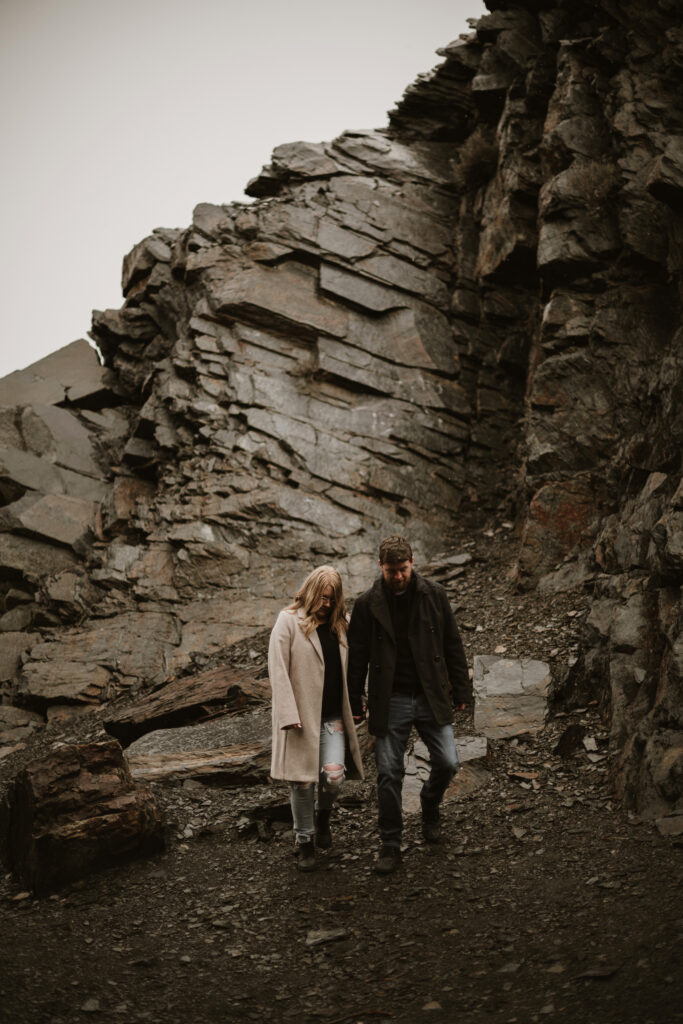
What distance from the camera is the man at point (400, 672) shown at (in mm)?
5859

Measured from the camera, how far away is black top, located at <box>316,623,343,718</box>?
6109mm

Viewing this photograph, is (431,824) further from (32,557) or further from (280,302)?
(280,302)

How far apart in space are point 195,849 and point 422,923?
2.59 metres

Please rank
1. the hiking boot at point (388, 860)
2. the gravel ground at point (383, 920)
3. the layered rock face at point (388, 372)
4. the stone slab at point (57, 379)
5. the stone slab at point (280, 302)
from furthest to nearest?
the stone slab at point (57, 379) < the stone slab at point (280, 302) < the layered rock face at point (388, 372) < the hiking boot at point (388, 860) < the gravel ground at point (383, 920)

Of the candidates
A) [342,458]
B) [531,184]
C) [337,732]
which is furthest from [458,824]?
[531,184]

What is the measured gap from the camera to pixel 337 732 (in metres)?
6.10

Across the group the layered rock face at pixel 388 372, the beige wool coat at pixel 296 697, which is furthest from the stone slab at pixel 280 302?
the beige wool coat at pixel 296 697

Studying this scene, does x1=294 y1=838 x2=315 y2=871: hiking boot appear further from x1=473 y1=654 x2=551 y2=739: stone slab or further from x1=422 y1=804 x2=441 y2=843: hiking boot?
x1=473 y1=654 x2=551 y2=739: stone slab

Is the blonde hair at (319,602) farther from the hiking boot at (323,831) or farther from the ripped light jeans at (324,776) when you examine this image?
the hiking boot at (323,831)

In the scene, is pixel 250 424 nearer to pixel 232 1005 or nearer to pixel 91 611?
pixel 91 611

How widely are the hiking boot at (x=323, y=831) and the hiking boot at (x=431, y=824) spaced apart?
751 millimetres

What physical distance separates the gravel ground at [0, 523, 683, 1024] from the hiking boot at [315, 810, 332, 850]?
87 millimetres

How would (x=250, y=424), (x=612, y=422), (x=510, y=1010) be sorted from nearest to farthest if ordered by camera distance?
1. (x=510, y=1010)
2. (x=612, y=422)
3. (x=250, y=424)

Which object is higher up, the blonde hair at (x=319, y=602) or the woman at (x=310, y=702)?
the blonde hair at (x=319, y=602)
